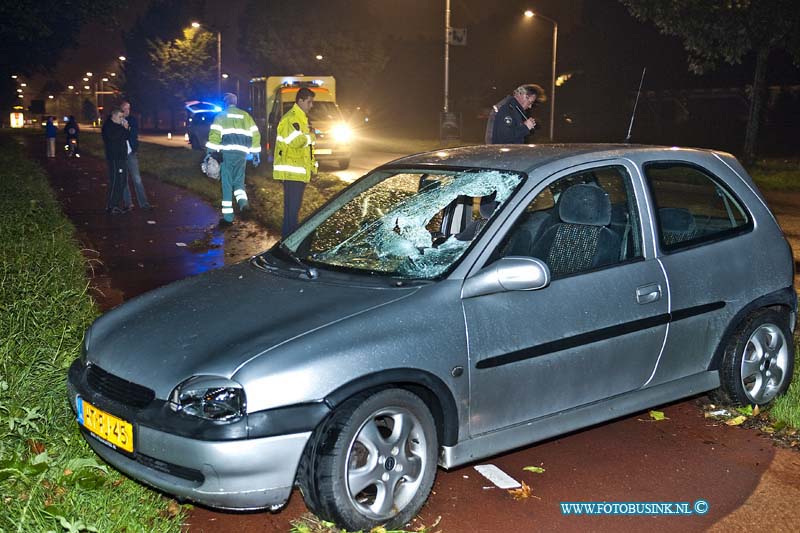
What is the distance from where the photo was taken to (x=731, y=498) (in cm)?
444

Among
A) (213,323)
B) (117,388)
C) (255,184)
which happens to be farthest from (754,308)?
(255,184)

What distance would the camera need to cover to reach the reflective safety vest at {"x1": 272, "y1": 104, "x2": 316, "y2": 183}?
1072 centimetres

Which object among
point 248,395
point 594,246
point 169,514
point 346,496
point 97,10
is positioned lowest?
point 169,514

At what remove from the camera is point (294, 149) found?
1070 cm

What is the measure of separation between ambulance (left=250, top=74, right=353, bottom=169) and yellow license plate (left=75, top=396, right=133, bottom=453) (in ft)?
63.1

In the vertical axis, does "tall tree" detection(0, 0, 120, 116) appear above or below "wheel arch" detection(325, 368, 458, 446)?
above

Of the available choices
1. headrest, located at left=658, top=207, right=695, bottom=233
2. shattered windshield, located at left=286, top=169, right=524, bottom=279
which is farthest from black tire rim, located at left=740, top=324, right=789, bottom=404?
shattered windshield, located at left=286, top=169, right=524, bottom=279

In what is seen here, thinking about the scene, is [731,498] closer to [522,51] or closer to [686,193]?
[686,193]

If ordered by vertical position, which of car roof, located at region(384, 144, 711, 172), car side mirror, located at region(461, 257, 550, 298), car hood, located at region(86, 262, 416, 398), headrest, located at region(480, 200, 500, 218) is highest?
car roof, located at region(384, 144, 711, 172)

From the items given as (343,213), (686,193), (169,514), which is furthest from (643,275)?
(686,193)

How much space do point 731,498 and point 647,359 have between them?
2.58 feet

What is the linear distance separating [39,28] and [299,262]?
21.3 metres

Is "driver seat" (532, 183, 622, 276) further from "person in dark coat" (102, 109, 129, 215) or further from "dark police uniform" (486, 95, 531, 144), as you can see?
"person in dark coat" (102, 109, 129, 215)

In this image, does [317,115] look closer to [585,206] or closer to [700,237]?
[700,237]
